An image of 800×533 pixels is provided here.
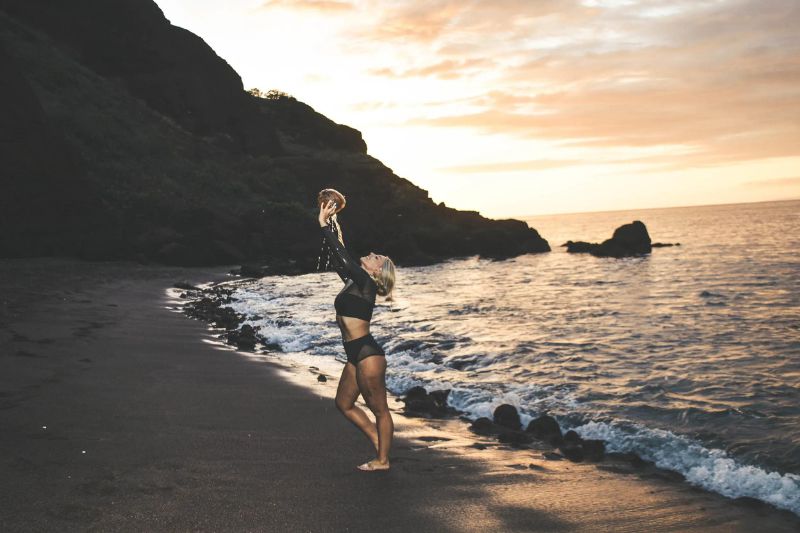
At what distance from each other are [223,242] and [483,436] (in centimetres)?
4141

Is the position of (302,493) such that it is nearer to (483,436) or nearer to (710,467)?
(483,436)

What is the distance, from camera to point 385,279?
617cm

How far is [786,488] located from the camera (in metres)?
6.11

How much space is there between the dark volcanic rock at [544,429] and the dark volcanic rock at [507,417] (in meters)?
0.28

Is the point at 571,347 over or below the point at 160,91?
below

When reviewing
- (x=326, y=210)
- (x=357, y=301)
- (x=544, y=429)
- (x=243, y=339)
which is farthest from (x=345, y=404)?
(x=243, y=339)

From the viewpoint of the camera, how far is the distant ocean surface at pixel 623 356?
7.89 m

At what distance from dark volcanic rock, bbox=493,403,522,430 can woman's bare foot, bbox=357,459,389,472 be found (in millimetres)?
2966

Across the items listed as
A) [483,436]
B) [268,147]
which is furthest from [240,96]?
[483,436]

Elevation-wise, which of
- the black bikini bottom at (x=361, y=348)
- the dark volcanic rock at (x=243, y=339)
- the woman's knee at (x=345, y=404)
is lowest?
the dark volcanic rock at (x=243, y=339)

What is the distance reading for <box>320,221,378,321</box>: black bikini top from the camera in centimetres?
582

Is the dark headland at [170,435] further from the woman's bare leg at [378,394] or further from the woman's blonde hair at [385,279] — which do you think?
the woman's blonde hair at [385,279]

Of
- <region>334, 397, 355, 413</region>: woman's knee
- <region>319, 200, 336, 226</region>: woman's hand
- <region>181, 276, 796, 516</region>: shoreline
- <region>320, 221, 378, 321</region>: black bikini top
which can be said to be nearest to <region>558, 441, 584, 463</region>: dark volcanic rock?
<region>181, 276, 796, 516</region>: shoreline

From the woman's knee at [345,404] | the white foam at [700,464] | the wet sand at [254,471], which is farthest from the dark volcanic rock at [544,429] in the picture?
the woman's knee at [345,404]
